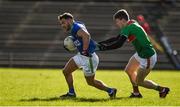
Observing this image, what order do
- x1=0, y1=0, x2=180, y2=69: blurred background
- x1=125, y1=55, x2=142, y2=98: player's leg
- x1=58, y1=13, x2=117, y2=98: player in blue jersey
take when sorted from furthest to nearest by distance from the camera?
x1=0, y1=0, x2=180, y2=69: blurred background, x1=125, y1=55, x2=142, y2=98: player's leg, x1=58, y1=13, x2=117, y2=98: player in blue jersey

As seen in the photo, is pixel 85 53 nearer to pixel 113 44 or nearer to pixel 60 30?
pixel 113 44

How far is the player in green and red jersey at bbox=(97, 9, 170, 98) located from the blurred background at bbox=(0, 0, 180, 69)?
64.5ft

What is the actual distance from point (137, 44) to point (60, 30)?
76.8ft

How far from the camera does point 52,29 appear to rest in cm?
3656

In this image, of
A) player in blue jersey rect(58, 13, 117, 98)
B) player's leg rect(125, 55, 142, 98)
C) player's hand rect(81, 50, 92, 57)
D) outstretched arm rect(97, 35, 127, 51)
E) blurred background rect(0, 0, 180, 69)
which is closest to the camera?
outstretched arm rect(97, 35, 127, 51)

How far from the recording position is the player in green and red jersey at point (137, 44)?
1282cm

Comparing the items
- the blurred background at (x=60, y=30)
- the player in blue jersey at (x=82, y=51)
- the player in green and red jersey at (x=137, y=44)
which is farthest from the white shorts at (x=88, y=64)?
the blurred background at (x=60, y=30)

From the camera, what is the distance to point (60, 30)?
36.4 metres

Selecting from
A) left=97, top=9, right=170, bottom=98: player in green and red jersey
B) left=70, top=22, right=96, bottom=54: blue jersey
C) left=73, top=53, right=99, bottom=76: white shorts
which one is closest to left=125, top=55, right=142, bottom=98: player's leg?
left=97, top=9, right=170, bottom=98: player in green and red jersey

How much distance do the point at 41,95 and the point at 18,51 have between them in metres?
21.1

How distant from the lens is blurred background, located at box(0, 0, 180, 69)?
→ 3366 cm

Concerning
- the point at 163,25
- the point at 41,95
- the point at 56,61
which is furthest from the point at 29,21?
the point at 41,95

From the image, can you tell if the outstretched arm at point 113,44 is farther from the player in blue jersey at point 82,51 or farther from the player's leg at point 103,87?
the player's leg at point 103,87

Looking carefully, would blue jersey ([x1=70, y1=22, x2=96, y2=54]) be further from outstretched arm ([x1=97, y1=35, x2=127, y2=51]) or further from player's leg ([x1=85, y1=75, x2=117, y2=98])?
player's leg ([x1=85, y1=75, x2=117, y2=98])
